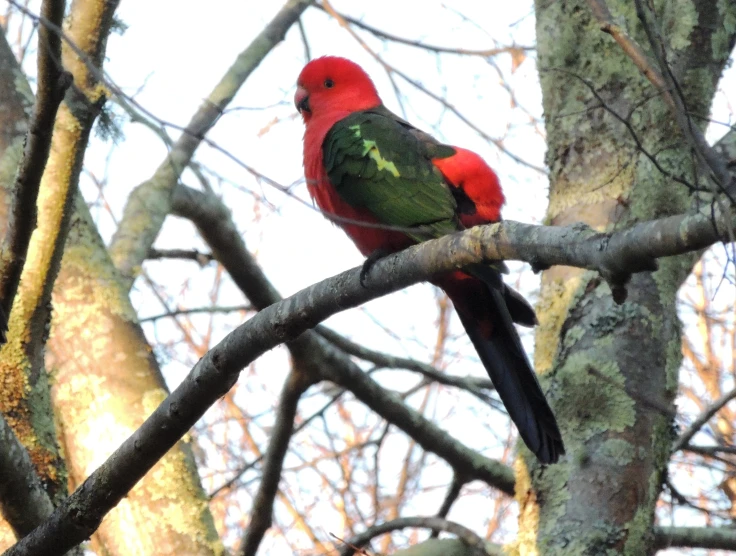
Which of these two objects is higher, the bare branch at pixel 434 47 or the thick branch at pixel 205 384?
the bare branch at pixel 434 47

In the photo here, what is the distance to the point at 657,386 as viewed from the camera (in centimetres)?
332

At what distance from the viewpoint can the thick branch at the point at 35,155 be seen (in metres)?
2.27

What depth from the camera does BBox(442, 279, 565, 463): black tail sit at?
2887 millimetres

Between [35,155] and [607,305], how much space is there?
202cm

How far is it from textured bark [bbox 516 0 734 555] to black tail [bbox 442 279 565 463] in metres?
0.21

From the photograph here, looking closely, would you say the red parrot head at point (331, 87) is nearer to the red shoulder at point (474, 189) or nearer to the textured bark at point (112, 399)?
the red shoulder at point (474, 189)

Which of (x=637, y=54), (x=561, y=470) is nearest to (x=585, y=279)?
(x=561, y=470)

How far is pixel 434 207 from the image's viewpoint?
3.15 metres

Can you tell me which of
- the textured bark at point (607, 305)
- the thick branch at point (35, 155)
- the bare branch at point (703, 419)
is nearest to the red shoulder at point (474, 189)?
the textured bark at point (607, 305)

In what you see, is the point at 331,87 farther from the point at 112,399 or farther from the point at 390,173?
the point at 112,399

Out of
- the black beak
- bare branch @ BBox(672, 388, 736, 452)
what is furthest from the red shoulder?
the black beak

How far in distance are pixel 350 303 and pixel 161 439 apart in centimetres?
60

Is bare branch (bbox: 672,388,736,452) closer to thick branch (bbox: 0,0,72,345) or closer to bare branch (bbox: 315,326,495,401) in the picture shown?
bare branch (bbox: 315,326,495,401)

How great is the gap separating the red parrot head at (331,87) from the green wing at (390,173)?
558 mm
